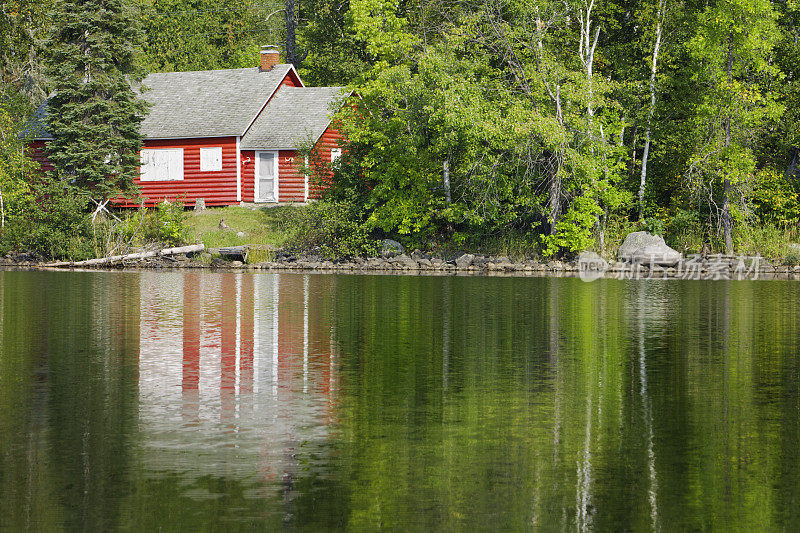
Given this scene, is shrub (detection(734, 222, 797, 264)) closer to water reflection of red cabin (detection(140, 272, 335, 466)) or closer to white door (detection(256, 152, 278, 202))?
water reflection of red cabin (detection(140, 272, 335, 466))

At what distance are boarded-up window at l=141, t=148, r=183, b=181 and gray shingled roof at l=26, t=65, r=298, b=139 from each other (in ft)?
3.66

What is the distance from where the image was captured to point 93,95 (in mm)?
48281

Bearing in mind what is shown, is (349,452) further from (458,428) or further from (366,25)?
(366,25)

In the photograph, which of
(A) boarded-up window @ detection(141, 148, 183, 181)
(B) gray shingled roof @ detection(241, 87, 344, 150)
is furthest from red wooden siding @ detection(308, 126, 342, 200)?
(A) boarded-up window @ detection(141, 148, 183, 181)

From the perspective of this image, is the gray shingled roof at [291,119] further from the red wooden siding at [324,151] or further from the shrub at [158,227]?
the shrub at [158,227]

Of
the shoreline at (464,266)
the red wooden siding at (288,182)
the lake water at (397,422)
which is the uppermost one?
the red wooden siding at (288,182)

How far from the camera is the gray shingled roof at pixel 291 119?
54.2m

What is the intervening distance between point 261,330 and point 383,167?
89.5 feet

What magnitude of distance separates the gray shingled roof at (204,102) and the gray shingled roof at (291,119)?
0.83m

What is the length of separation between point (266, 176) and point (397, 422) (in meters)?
45.5

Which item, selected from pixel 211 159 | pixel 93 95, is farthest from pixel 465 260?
pixel 93 95

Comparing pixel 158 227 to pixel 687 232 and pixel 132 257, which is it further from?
pixel 687 232

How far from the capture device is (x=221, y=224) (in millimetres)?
48406

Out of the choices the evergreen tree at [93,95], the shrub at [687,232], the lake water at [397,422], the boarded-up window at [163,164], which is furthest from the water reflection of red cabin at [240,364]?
the boarded-up window at [163,164]
